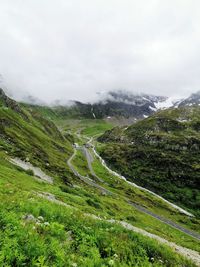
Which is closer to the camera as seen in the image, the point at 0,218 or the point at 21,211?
the point at 0,218

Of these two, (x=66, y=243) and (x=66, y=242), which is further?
(x=66, y=242)

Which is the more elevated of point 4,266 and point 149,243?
point 149,243

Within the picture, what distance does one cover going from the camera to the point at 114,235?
1706 centimetres

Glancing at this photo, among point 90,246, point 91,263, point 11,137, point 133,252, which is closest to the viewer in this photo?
point 91,263

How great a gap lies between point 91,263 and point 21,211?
609 cm

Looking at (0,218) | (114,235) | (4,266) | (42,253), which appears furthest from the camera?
(114,235)

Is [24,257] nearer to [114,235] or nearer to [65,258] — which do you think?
[65,258]

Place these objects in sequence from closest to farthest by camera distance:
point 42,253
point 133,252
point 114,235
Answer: point 42,253 < point 133,252 < point 114,235

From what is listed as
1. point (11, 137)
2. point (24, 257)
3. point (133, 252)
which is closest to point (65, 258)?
point (24, 257)

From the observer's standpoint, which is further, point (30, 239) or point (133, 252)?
point (133, 252)

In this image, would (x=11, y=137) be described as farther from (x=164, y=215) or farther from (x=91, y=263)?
(x=91, y=263)

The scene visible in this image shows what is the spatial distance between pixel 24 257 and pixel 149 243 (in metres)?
9.64

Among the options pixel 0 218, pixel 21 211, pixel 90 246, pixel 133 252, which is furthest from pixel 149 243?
pixel 0 218

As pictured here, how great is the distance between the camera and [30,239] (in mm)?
11672
